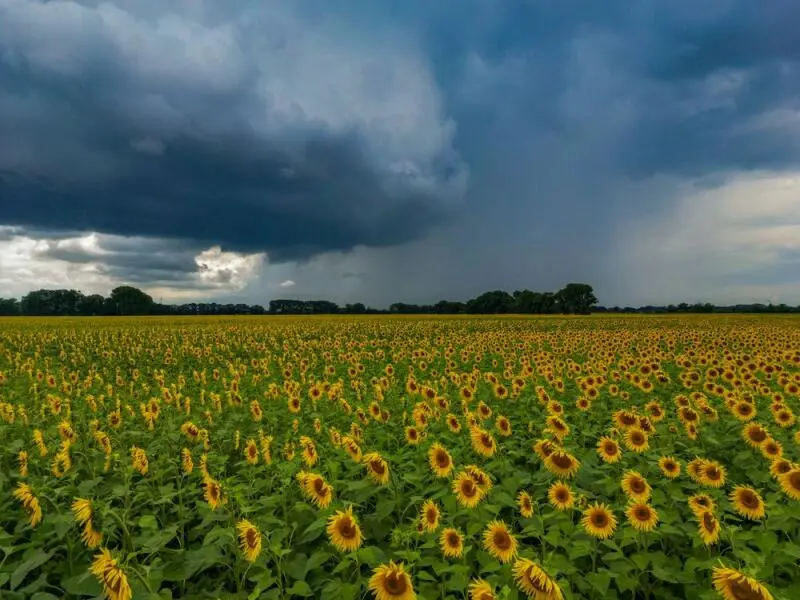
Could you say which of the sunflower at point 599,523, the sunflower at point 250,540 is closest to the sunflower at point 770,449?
the sunflower at point 599,523

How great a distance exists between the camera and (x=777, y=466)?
514 centimetres

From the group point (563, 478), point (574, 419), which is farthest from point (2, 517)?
point (574, 419)

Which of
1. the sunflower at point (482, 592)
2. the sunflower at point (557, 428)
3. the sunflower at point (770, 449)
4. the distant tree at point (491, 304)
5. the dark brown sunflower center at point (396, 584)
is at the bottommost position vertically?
the dark brown sunflower center at point (396, 584)

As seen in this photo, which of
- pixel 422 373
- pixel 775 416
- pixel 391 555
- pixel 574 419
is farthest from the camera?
pixel 422 373

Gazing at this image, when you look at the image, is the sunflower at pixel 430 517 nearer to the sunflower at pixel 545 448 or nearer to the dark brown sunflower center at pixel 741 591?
the sunflower at pixel 545 448

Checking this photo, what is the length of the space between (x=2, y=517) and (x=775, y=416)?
933 cm

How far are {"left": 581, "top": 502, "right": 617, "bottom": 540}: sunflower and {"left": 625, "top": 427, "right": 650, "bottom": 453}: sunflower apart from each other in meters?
1.99

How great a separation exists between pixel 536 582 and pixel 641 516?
5.41ft

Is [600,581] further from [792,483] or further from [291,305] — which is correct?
[291,305]

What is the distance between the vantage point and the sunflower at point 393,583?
9.73 feet

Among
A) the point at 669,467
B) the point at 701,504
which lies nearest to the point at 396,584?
the point at 701,504

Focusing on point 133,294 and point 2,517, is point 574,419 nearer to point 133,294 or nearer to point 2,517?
point 2,517

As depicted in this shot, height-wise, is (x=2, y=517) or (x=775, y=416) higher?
(x=775, y=416)

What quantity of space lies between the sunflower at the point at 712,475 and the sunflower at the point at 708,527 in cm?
95
